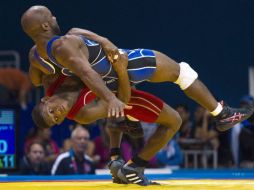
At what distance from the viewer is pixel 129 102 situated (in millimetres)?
5910

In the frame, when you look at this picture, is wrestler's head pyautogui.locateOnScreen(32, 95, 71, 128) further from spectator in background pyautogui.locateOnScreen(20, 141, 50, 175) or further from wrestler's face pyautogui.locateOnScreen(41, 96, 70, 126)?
spectator in background pyautogui.locateOnScreen(20, 141, 50, 175)

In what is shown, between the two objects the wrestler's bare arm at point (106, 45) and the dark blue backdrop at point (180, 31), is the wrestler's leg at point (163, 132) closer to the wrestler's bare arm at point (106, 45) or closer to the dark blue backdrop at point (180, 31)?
the wrestler's bare arm at point (106, 45)

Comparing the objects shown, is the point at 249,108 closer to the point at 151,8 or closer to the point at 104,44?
the point at 104,44

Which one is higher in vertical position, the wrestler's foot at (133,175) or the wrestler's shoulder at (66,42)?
the wrestler's shoulder at (66,42)

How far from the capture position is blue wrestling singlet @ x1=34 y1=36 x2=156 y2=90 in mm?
5625

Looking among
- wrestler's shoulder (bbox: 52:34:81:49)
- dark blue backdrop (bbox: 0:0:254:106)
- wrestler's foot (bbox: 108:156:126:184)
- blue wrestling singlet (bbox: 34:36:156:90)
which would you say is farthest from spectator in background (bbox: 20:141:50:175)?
dark blue backdrop (bbox: 0:0:254:106)

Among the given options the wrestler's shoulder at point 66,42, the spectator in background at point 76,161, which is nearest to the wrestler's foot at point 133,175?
the wrestler's shoulder at point 66,42

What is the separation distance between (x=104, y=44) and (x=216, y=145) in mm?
4814

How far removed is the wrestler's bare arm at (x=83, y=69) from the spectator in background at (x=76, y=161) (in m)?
2.62

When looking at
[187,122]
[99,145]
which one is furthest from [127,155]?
[187,122]

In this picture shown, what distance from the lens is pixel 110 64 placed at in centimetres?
568

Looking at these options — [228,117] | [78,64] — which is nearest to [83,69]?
[78,64]

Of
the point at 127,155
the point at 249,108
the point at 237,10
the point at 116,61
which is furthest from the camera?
the point at 237,10

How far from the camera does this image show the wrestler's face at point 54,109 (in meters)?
5.54
